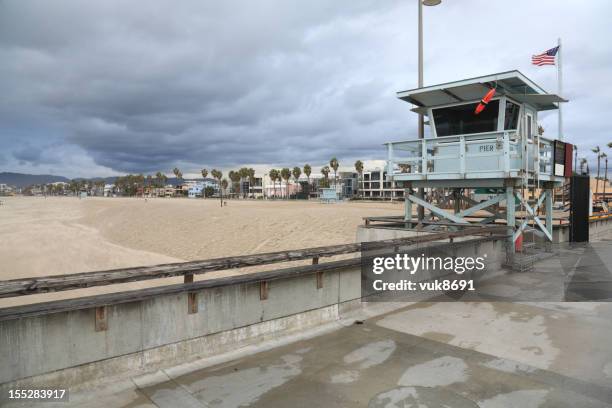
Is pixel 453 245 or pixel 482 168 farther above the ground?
pixel 482 168

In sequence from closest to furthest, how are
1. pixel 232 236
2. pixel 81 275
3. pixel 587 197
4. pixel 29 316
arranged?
pixel 29 316 → pixel 81 275 → pixel 587 197 → pixel 232 236

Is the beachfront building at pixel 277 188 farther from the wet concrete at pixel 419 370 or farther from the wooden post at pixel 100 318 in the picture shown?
the wooden post at pixel 100 318

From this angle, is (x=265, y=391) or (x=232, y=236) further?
(x=232, y=236)

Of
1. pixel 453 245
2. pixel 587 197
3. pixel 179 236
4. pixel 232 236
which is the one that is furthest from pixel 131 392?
pixel 179 236

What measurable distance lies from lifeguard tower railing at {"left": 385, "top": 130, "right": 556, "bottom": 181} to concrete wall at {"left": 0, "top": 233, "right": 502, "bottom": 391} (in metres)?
7.29

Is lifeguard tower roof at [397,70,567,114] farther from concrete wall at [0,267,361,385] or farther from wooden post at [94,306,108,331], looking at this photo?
wooden post at [94,306,108,331]

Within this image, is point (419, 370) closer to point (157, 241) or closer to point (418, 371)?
point (418, 371)

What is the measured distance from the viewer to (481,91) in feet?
41.1

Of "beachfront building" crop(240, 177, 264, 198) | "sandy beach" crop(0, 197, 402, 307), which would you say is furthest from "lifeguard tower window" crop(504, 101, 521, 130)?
"beachfront building" crop(240, 177, 264, 198)

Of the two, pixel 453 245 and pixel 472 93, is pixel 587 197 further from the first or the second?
pixel 453 245

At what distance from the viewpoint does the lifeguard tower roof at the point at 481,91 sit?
1193cm

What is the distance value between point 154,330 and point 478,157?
10.8 metres

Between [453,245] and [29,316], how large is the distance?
8034 mm

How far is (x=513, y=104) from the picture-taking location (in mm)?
12836
